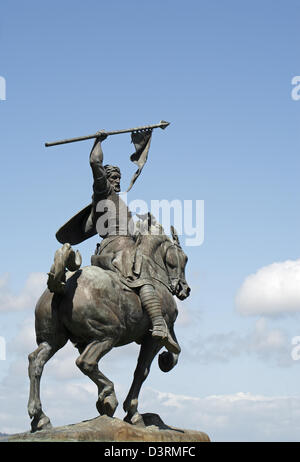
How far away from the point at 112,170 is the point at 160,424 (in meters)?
4.46

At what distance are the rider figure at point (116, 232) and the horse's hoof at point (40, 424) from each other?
6.72 ft

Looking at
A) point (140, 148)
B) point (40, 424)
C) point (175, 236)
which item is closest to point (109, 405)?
point (40, 424)

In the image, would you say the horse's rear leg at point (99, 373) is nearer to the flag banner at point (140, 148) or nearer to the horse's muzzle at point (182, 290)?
the horse's muzzle at point (182, 290)

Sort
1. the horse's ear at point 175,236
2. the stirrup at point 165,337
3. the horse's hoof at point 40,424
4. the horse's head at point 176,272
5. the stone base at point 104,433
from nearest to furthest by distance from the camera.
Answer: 1. the stone base at point 104,433
2. the horse's hoof at point 40,424
3. the stirrup at point 165,337
4. the horse's head at point 176,272
5. the horse's ear at point 175,236

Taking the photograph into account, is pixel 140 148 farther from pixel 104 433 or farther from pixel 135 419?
pixel 104 433

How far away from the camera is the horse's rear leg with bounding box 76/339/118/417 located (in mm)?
11055

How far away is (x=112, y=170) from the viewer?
13.1 metres

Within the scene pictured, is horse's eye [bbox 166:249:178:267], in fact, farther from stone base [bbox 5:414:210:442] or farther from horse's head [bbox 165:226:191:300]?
stone base [bbox 5:414:210:442]

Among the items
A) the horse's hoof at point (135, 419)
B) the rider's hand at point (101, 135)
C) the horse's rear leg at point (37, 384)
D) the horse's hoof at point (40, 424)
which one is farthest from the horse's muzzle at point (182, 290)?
the horse's hoof at point (40, 424)

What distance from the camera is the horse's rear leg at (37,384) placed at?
428 inches

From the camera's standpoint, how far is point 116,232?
12.6 meters

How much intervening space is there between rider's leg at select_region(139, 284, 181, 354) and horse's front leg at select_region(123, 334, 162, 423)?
0.34 meters

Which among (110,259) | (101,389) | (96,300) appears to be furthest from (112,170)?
Answer: (101,389)

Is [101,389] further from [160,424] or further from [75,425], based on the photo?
[160,424]
